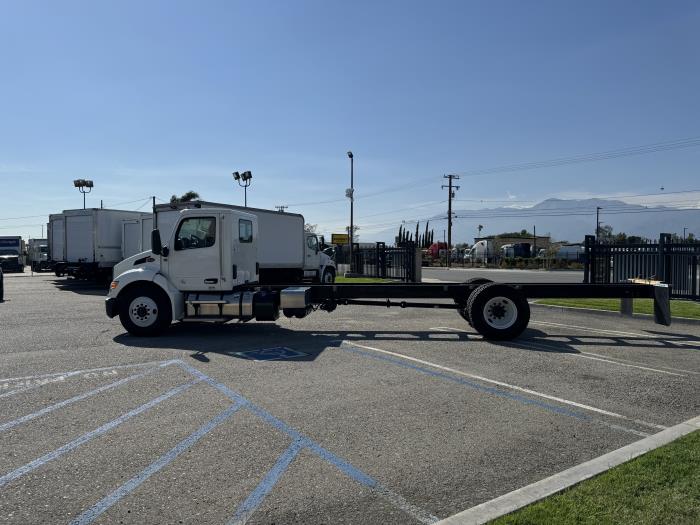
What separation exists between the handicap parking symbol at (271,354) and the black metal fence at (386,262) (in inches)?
652

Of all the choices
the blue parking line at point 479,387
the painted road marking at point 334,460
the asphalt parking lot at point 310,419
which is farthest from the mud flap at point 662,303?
the painted road marking at point 334,460

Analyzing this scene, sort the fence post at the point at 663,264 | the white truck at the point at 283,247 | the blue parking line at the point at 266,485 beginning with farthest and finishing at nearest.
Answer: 1. the white truck at the point at 283,247
2. the fence post at the point at 663,264
3. the blue parking line at the point at 266,485

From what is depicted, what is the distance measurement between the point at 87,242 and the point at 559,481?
2622 centimetres

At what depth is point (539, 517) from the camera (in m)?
3.36

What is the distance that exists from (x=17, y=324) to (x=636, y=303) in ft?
53.0

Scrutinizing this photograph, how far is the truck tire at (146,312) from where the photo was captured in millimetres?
10758

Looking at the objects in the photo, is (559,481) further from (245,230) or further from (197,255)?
(245,230)

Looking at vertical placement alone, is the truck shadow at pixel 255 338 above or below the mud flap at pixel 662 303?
below

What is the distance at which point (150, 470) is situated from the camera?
428 centimetres

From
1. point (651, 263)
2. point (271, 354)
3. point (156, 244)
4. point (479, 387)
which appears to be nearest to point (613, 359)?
point (479, 387)

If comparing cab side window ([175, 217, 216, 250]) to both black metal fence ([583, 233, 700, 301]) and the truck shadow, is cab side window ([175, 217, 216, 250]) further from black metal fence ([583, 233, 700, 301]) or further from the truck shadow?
black metal fence ([583, 233, 700, 301])

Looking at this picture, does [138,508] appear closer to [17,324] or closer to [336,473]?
[336,473]

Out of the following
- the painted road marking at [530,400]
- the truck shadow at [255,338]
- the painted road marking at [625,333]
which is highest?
the truck shadow at [255,338]

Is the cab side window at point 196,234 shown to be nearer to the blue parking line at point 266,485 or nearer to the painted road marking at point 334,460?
the painted road marking at point 334,460
